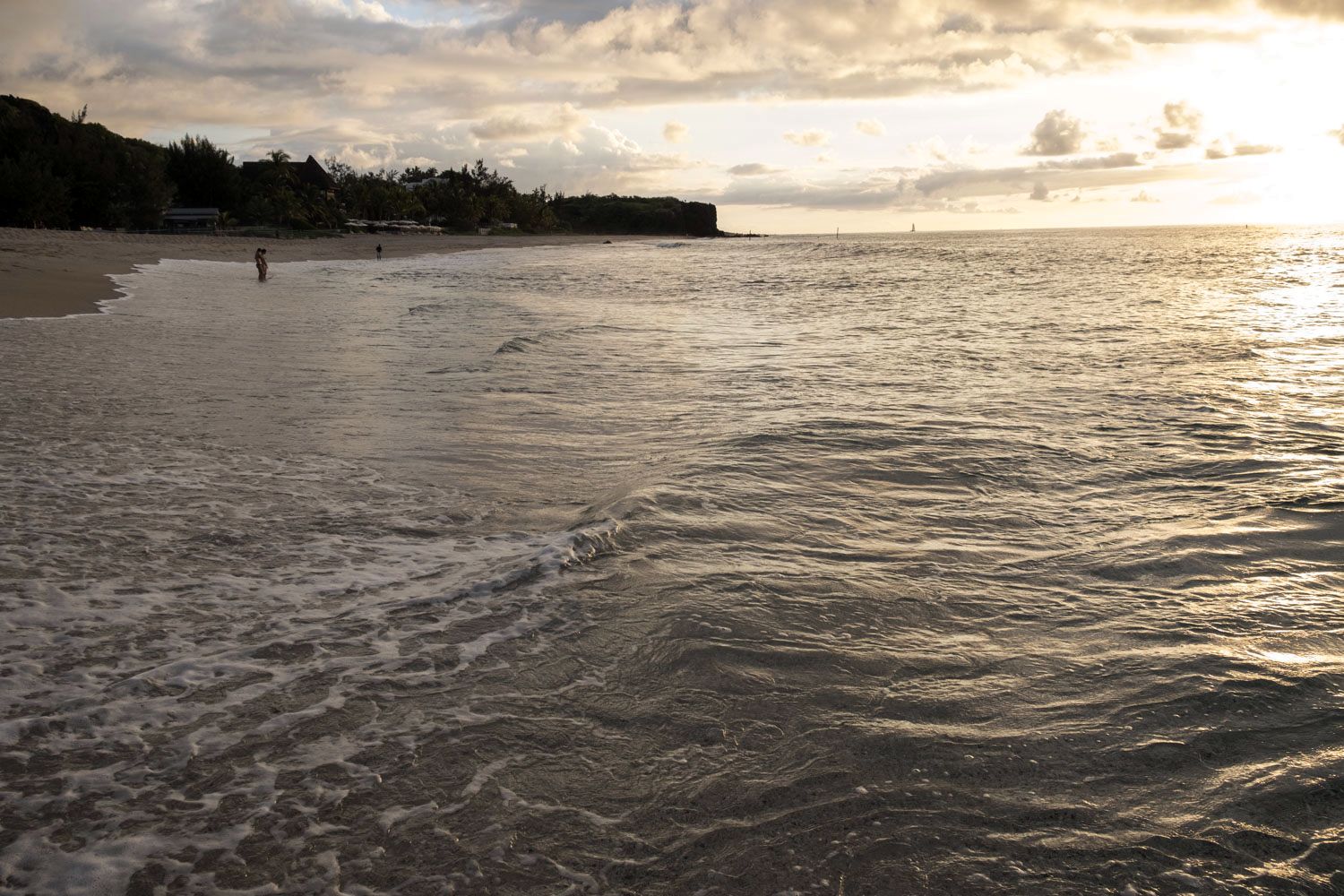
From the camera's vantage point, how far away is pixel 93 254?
1480 inches

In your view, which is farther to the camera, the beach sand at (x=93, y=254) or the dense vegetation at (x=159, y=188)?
the dense vegetation at (x=159, y=188)

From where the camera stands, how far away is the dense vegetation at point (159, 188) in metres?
63.0

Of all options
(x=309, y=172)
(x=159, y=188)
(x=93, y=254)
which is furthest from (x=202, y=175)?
(x=93, y=254)

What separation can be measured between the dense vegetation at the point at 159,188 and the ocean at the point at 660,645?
6551cm

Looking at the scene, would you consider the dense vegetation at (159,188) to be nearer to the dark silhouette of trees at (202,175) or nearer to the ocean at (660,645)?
the dark silhouette of trees at (202,175)

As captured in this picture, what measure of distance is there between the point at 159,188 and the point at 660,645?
83.3 metres

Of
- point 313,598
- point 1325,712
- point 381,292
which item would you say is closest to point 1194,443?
point 1325,712

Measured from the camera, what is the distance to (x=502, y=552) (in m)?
5.47

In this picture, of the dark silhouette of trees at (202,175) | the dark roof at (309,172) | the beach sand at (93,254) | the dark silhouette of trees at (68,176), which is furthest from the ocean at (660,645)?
the dark roof at (309,172)

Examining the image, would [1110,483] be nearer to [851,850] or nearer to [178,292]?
[851,850]

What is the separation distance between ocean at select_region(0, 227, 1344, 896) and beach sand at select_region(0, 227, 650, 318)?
1067 centimetres

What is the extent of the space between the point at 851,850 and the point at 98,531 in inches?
191

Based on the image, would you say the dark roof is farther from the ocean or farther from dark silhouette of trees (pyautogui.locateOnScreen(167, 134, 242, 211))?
the ocean

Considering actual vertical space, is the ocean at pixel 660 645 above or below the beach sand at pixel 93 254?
below
